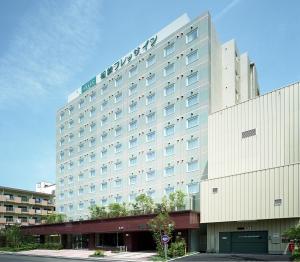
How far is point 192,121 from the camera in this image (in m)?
51.6

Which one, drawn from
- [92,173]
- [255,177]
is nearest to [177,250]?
[255,177]

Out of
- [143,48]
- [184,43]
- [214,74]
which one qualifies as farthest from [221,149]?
[143,48]

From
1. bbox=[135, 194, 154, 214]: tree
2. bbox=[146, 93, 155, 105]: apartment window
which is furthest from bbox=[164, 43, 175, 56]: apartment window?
bbox=[135, 194, 154, 214]: tree

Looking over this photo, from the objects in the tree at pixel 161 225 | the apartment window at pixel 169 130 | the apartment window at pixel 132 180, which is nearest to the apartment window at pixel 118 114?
the apartment window at pixel 132 180

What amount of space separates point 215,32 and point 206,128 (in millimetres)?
13753

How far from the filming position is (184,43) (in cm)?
5447

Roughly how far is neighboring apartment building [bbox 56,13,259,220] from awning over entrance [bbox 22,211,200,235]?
6141 mm

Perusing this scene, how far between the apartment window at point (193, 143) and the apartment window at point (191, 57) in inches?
407

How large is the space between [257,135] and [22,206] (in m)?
80.0

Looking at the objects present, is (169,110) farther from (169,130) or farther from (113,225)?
(113,225)

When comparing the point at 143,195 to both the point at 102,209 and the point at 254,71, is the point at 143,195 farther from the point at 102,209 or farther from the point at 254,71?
the point at 254,71

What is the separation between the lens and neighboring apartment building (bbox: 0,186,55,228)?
9988cm

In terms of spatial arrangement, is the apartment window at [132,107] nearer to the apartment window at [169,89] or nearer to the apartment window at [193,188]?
the apartment window at [169,89]

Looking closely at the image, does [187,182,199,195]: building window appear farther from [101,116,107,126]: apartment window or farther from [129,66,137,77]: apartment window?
[101,116,107,126]: apartment window
